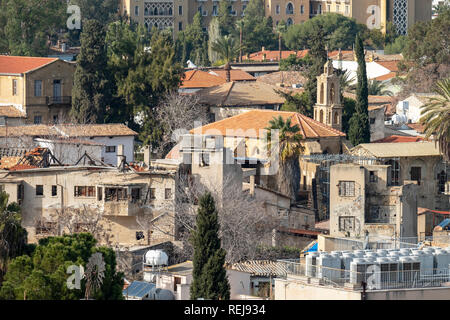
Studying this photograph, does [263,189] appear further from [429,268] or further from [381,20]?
[381,20]

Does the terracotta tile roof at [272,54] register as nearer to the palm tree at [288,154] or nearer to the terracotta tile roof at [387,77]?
the terracotta tile roof at [387,77]

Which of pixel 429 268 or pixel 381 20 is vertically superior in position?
pixel 381 20

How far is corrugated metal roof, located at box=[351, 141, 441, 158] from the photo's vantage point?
6960cm

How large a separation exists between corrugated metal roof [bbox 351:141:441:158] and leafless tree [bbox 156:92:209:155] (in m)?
12.5

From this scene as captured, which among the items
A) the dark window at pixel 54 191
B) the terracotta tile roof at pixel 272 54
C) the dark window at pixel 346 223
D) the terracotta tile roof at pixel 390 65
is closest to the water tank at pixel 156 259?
the dark window at pixel 54 191

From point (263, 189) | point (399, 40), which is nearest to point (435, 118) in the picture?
point (263, 189)

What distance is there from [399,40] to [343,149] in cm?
6584

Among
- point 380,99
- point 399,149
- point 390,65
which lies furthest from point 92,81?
point 390,65

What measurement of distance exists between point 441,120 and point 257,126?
918 centimetres

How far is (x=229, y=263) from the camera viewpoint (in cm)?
5241

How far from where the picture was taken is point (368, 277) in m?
40.5

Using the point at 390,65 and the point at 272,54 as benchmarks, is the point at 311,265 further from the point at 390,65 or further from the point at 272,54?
the point at 272,54

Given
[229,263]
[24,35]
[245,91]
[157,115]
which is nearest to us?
[229,263]
